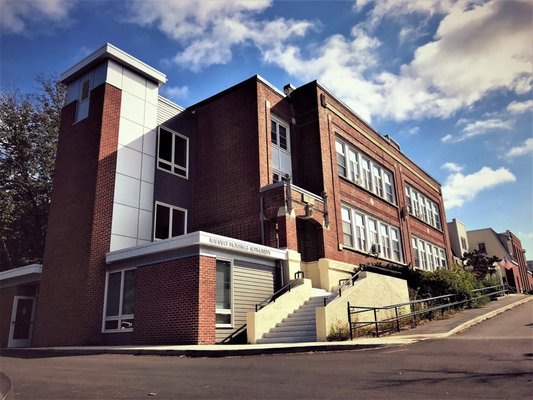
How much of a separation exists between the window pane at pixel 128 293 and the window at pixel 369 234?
434 inches

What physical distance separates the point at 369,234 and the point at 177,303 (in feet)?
46.8

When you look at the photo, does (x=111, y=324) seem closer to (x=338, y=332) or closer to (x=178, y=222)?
(x=178, y=222)

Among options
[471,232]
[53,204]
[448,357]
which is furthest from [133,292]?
[471,232]

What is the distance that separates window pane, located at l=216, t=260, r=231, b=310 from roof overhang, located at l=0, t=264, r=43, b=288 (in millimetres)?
9380

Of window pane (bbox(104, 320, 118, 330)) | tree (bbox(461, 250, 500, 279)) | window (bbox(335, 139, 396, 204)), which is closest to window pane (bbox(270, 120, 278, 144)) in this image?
window (bbox(335, 139, 396, 204))

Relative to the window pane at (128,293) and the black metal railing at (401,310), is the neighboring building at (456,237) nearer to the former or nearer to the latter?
the black metal railing at (401,310)

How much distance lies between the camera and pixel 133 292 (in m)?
16.2

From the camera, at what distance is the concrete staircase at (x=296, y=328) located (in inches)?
545

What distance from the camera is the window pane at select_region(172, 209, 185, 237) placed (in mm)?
21734

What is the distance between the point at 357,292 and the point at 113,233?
9.84 metres

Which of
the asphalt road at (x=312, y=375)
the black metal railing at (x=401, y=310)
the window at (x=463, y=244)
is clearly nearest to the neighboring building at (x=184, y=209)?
the black metal railing at (x=401, y=310)

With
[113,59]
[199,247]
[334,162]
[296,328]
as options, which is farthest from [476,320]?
[113,59]

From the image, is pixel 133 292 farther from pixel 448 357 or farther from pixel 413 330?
pixel 448 357

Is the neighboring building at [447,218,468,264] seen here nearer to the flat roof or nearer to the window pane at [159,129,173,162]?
the window pane at [159,129,173,162]
